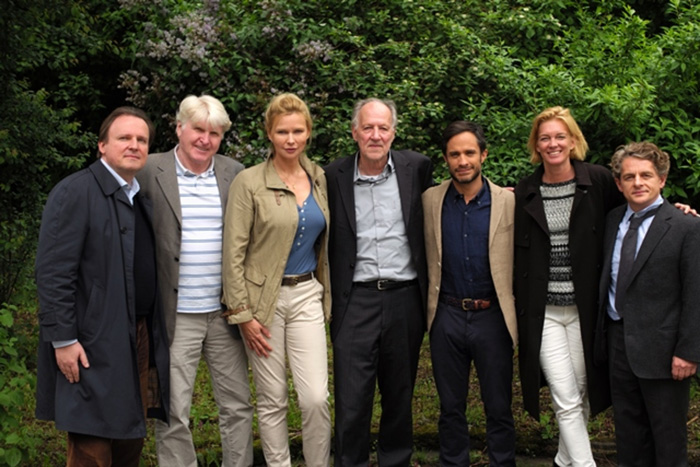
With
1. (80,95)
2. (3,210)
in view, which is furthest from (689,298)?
(80,95)

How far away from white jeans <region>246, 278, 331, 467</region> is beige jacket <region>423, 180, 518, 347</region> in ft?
2.06

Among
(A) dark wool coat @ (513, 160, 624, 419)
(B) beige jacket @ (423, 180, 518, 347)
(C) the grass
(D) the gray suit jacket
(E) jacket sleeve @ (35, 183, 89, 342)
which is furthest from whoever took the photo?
(C) the grass

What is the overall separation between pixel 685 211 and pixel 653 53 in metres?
2.37

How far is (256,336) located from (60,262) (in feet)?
3.47

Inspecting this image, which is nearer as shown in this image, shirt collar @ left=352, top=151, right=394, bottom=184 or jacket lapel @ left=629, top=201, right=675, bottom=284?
jacket lapel @ left=629, top=201, right=675, bottom=284

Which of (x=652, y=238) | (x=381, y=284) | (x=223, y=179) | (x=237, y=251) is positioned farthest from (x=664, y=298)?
(x=223, y=179)

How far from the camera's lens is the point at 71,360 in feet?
11.5

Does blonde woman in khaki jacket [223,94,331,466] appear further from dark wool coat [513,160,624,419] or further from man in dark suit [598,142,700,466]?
man in dark suit [598,142,700,466]

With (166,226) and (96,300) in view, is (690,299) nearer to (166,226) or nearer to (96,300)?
(166,226)

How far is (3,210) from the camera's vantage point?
7.22 metres

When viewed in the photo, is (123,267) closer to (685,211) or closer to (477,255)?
(477,255)

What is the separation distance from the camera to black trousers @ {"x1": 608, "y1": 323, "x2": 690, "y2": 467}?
3.83 metres

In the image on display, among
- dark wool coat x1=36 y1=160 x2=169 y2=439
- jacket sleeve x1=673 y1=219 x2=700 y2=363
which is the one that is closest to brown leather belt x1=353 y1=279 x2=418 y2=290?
dark wool coat x1=36 y1=160 x2=169 y2=439

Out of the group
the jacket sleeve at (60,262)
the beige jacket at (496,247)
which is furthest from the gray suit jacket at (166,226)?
the beige jacket at (496,247)
